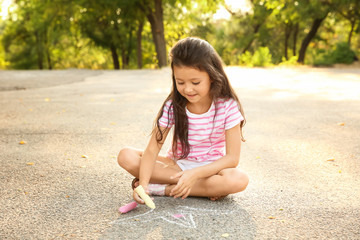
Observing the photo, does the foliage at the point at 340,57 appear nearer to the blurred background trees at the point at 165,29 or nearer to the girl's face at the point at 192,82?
the blurred background trees at the point at 165,29

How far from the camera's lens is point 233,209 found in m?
2.29

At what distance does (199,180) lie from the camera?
2.42 meters

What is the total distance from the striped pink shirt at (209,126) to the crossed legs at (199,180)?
17cm

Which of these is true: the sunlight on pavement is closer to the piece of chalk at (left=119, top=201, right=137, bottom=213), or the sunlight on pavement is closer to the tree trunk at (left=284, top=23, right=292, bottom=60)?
the piece of chalk at (left=119, top=201, right=137, bottom=213)

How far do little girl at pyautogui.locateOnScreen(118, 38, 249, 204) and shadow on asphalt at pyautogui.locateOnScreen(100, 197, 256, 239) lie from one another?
0.09m

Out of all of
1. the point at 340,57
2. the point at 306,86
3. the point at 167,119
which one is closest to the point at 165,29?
the point at 340,57

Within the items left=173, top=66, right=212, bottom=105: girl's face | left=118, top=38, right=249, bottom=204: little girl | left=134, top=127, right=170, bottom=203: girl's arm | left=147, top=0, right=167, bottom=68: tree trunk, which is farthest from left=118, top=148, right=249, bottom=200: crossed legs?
left=147, top=0, right=167, bottom=68: tree trunk

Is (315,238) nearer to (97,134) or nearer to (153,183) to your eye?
(153,183)

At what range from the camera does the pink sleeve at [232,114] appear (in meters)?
2.38

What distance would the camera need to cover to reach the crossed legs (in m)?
2.34

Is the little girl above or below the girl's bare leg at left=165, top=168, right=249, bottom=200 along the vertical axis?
above

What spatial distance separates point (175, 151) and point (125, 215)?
0.60 meters

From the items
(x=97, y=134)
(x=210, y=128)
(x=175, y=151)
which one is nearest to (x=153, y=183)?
(x=175, y=151)

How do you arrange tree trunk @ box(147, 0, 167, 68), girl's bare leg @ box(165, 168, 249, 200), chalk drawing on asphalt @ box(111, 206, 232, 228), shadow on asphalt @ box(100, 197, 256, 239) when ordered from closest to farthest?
shadow on asphalt @ box(100, 197, 256, 239) < chalk drawing on asphalt @ box(111, 206, 232, 228) < girl's bare leg @ box(165, 168, 249, 200) < tree trunk @ box(147, 0, 167, 68)
